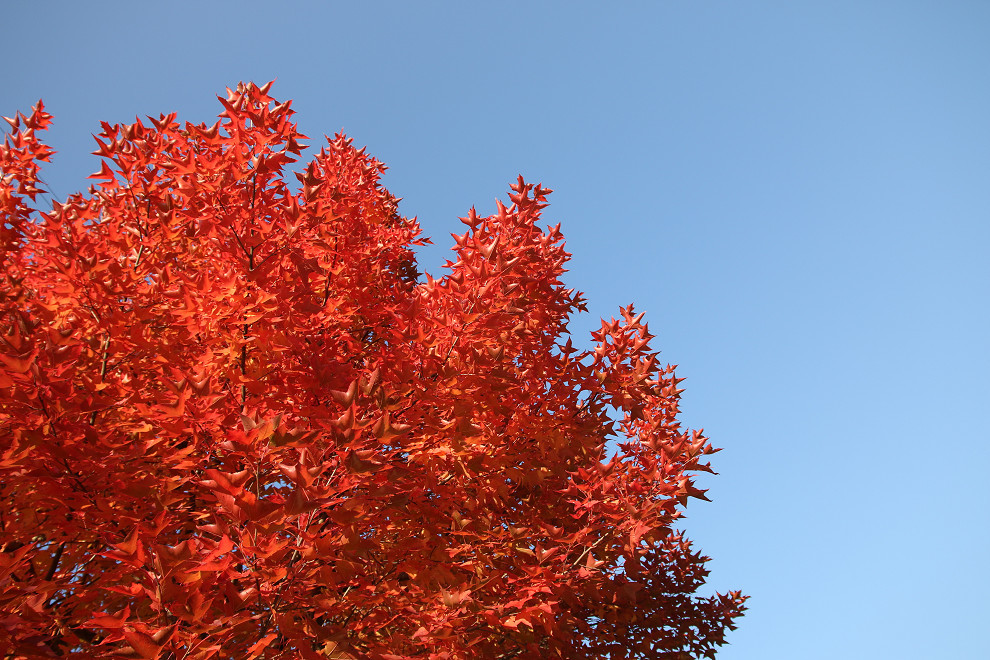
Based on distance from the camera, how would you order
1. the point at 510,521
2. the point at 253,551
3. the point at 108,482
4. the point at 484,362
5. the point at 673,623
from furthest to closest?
the point at 673,623 → the point at 510,521 → the point at 484,362 → the point at 108,482 → the point at 253,551

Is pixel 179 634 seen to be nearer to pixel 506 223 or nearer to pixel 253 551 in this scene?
pixel 253 551

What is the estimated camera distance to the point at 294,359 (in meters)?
3.29

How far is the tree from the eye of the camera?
206cm

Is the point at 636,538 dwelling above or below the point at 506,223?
below

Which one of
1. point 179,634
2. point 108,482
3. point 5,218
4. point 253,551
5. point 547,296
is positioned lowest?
point 179,634

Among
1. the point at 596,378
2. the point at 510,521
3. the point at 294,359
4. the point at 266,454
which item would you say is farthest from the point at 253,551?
the point at 596,378

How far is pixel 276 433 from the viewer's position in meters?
2.10

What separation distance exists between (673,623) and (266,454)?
438 centimetres

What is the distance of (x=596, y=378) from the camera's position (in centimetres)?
406

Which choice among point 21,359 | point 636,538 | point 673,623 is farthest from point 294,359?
point 673,623

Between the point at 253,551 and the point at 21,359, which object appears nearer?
the point at 253,551

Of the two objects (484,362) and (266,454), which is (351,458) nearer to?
(266,454)

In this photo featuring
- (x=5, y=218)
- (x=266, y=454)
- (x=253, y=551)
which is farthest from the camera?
(x=5, y=218)

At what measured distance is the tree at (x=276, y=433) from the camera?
6.77 feet
